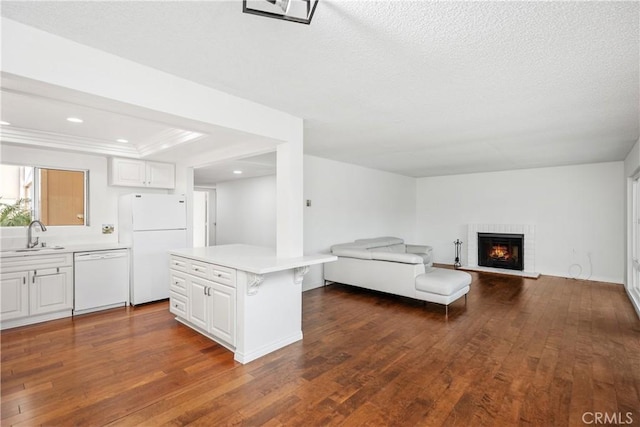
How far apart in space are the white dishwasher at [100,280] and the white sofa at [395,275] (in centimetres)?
319

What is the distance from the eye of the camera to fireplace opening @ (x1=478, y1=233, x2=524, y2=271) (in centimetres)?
676

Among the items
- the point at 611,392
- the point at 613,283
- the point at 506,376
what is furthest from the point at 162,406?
the point at 613,283

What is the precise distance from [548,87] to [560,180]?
5044 mm

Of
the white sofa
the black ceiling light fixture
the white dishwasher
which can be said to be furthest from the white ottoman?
the white dishwasher

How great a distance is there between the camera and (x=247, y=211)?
697cm

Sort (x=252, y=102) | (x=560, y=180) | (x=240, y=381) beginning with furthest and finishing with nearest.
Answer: (x=560, y=180) → (x=252, y=102) → (x=240, y=381)

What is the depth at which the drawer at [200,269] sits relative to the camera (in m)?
3.17

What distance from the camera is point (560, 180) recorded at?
633 cm

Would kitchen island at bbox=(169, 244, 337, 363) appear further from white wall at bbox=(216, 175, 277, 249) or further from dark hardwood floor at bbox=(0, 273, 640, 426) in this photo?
white wall at bbox=(216, 175, 277, 249)

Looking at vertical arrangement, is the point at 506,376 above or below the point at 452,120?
below

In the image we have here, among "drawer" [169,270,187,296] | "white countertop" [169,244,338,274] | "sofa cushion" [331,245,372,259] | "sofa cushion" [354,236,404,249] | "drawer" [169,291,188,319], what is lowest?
"drawer" [169,291,188,319]

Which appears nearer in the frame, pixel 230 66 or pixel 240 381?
pixel 230 66

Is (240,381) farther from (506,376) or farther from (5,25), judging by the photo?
(5,25)

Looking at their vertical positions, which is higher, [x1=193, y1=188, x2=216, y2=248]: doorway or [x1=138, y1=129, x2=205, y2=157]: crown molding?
[x1=138, y1=129, x2=205, y2=157]: crown molding
